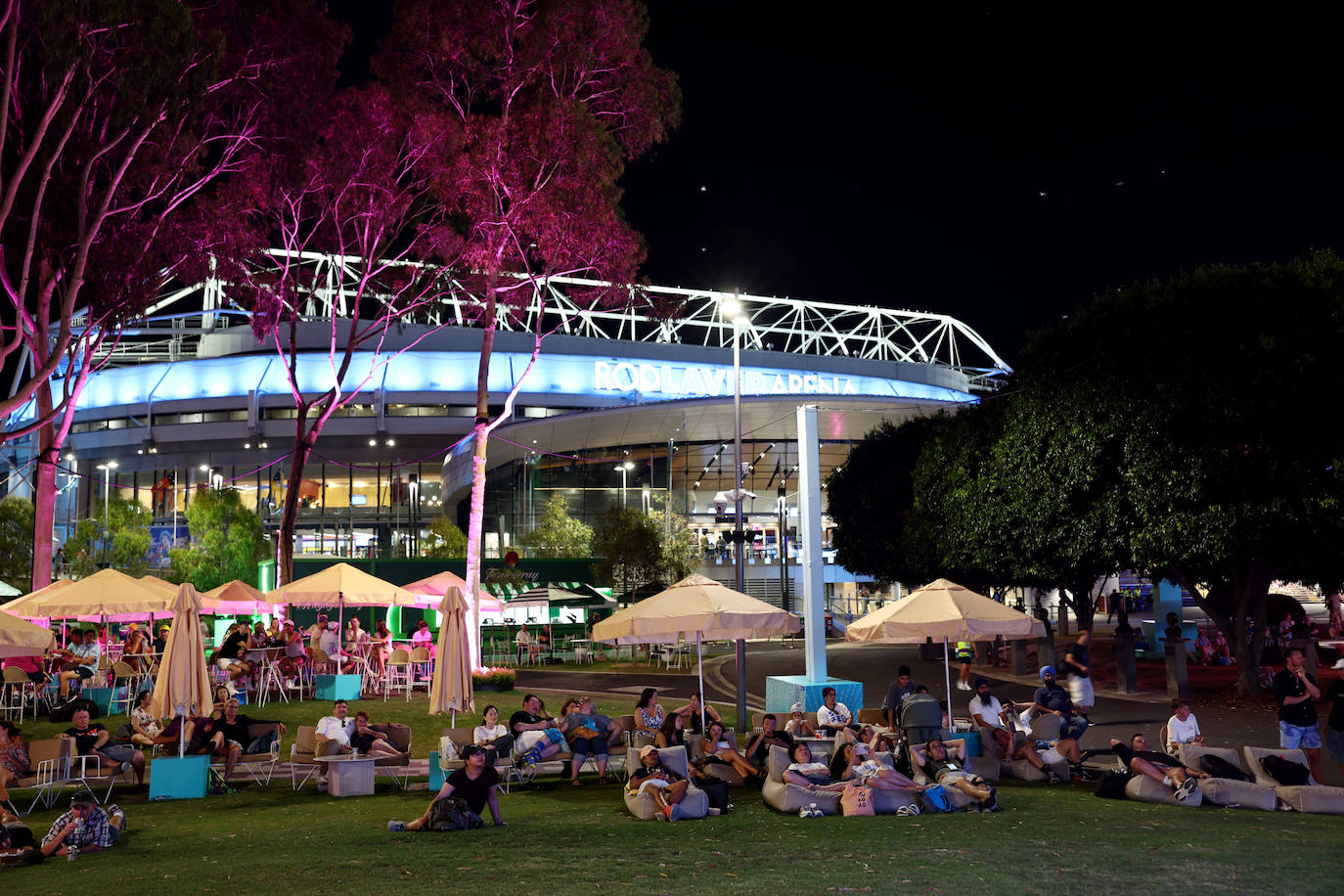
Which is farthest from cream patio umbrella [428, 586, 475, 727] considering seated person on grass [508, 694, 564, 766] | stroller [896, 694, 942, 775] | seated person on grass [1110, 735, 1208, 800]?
seated person on grass [1110, 735, 1208, 800]

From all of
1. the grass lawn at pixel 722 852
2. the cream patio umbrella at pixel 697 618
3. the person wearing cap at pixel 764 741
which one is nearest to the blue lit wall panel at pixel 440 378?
the cream patio umbrella at pixel 697 618

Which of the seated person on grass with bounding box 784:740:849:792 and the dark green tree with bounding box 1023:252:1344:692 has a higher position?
the dark green tree with bounding box 1023:252:1344:692

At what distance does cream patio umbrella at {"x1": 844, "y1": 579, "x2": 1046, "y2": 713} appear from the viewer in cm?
1475

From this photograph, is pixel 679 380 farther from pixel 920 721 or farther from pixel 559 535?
pixel 920 721

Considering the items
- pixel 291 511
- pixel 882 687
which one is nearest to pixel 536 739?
pixel 882 687

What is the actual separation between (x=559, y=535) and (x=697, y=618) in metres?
35.4

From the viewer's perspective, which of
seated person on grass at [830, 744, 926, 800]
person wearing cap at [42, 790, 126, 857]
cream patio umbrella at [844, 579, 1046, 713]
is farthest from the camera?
cream patio umbrella at [844, 579, 1046, 713]

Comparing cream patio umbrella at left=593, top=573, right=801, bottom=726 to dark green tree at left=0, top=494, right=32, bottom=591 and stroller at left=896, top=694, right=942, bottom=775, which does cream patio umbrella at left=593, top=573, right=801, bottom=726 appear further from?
dark green tree at left=0, top=494, right=32, bottom=591

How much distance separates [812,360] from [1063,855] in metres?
88.6

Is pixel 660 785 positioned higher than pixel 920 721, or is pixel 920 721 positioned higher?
pixel 920 721

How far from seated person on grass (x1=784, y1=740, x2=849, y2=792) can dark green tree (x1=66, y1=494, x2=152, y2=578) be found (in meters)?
46.1

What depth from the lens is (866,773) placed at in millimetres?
11367

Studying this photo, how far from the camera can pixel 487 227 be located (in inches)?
985

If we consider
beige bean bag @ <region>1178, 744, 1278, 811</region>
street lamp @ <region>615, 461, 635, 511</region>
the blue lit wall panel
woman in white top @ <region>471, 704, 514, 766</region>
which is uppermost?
the blue lit wall panel
